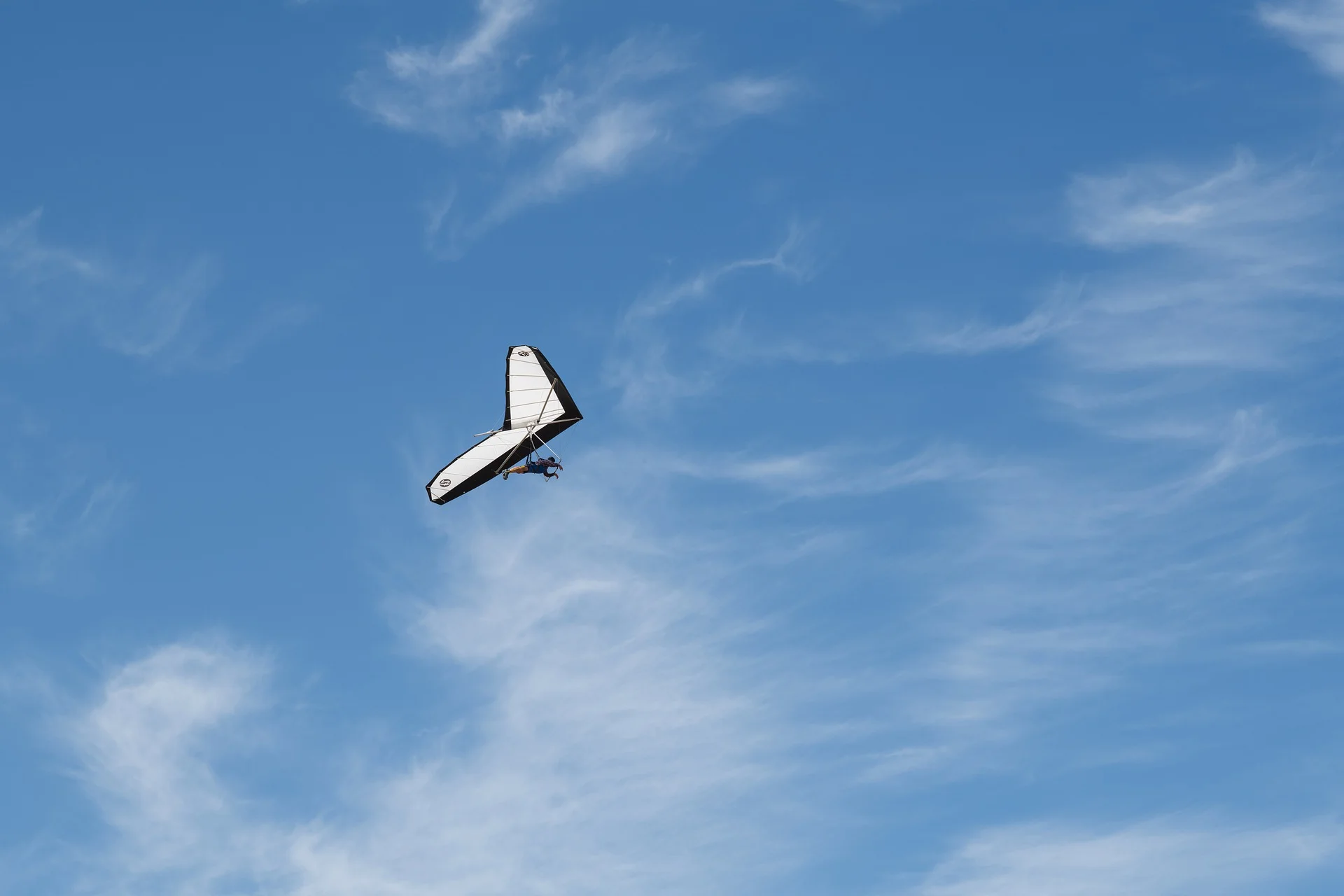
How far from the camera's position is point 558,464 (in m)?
108

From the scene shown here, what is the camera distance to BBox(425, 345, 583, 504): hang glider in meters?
106

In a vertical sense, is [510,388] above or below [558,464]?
above

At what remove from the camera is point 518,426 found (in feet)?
357

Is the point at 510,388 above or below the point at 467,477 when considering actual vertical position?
above

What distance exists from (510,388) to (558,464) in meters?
8.97

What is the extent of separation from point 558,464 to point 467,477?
27.5 ft

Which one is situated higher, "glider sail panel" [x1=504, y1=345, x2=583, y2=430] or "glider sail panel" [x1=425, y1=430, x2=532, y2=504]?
"glider sail panel" [x1=504, y1=345, x2=583, y2=430]

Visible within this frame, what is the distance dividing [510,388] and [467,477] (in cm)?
1014

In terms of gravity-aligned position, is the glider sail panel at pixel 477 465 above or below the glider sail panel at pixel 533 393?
below

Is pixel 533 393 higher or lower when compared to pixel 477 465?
higher

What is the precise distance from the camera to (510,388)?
110 meters

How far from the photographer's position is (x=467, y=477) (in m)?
106

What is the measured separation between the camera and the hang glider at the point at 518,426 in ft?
347
